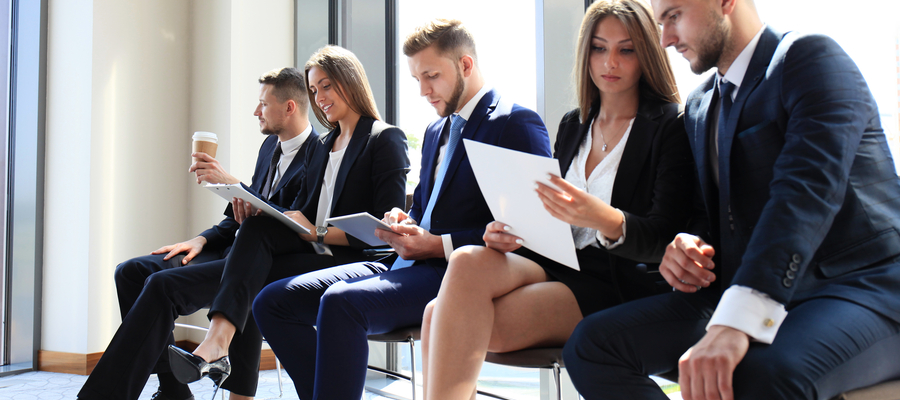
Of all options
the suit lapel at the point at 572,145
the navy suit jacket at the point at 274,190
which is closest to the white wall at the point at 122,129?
the navy suit jacket at the point at 274,190

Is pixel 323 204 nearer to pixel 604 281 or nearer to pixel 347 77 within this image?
pixel 347 77

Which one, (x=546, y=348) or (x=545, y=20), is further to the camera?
(x=545, y=20)

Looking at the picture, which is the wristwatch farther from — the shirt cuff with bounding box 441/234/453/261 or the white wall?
the white wall

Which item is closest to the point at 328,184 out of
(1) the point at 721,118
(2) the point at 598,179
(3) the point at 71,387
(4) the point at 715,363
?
(2) the point at 598,179

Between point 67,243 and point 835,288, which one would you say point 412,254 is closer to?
point 835,288

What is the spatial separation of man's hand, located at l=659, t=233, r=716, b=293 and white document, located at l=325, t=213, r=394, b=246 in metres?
0.79

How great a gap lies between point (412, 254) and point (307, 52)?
95.5 inches

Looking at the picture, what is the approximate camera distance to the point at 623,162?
57.5 inches

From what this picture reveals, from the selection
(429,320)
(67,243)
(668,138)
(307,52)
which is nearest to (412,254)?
(429,320)

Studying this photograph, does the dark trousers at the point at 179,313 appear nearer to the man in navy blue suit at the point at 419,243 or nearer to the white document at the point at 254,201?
the white document at the point at 254,201

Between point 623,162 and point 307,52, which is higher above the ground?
point 307,52

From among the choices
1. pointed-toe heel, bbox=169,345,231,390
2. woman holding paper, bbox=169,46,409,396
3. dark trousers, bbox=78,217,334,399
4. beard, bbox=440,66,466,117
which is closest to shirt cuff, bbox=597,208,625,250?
beard, bbox=440,66,466,117

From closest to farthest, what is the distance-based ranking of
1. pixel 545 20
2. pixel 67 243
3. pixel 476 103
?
pixel 476 103, pixel 545 20, pixel 67 243

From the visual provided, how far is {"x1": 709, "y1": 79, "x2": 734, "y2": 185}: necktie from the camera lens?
1189 mm
